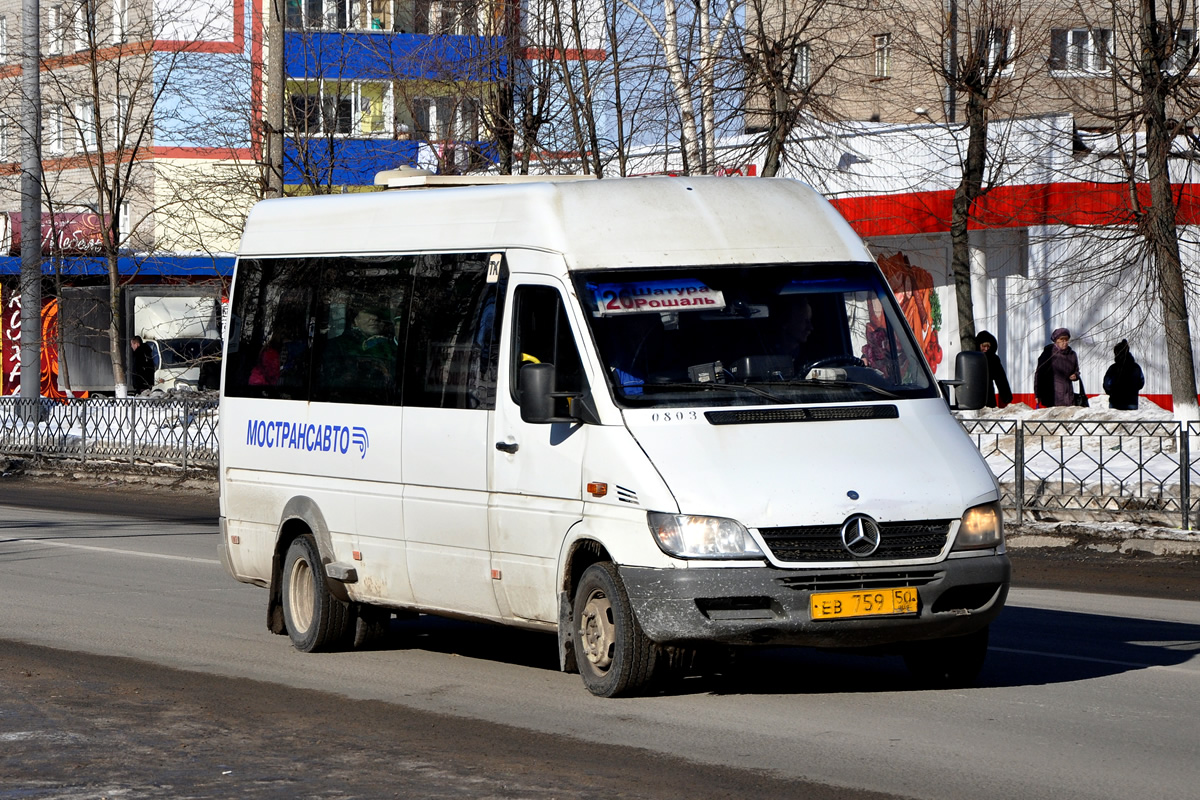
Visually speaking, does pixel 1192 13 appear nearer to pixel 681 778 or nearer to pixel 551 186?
pixel 551 186

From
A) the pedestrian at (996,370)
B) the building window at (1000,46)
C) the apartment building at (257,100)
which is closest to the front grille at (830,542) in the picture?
the pedestrian at (996,370)

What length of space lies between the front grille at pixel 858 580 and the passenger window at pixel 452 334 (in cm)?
194

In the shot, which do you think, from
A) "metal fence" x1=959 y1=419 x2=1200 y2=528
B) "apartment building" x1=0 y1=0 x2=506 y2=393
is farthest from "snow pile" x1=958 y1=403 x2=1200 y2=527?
"apartment building" x1=0 y1=0 x2=506 y2=393

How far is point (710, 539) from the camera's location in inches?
316

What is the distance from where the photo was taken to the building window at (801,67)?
2456cm

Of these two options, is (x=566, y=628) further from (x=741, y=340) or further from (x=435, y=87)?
(x=435, y=87)

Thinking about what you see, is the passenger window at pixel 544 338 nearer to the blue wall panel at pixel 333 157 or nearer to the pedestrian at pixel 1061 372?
the pedestrian at pixel 1061 372

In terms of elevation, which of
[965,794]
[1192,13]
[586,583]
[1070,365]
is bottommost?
[965,794]

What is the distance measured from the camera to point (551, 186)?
922cm

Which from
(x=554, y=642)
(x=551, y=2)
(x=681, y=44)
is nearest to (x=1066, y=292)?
(x=681, y=44)

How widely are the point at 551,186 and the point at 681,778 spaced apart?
3430mm

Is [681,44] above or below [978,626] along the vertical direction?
above

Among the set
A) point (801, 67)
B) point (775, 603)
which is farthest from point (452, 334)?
point (801, 67)

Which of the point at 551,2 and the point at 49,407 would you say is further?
the point at 49,407
